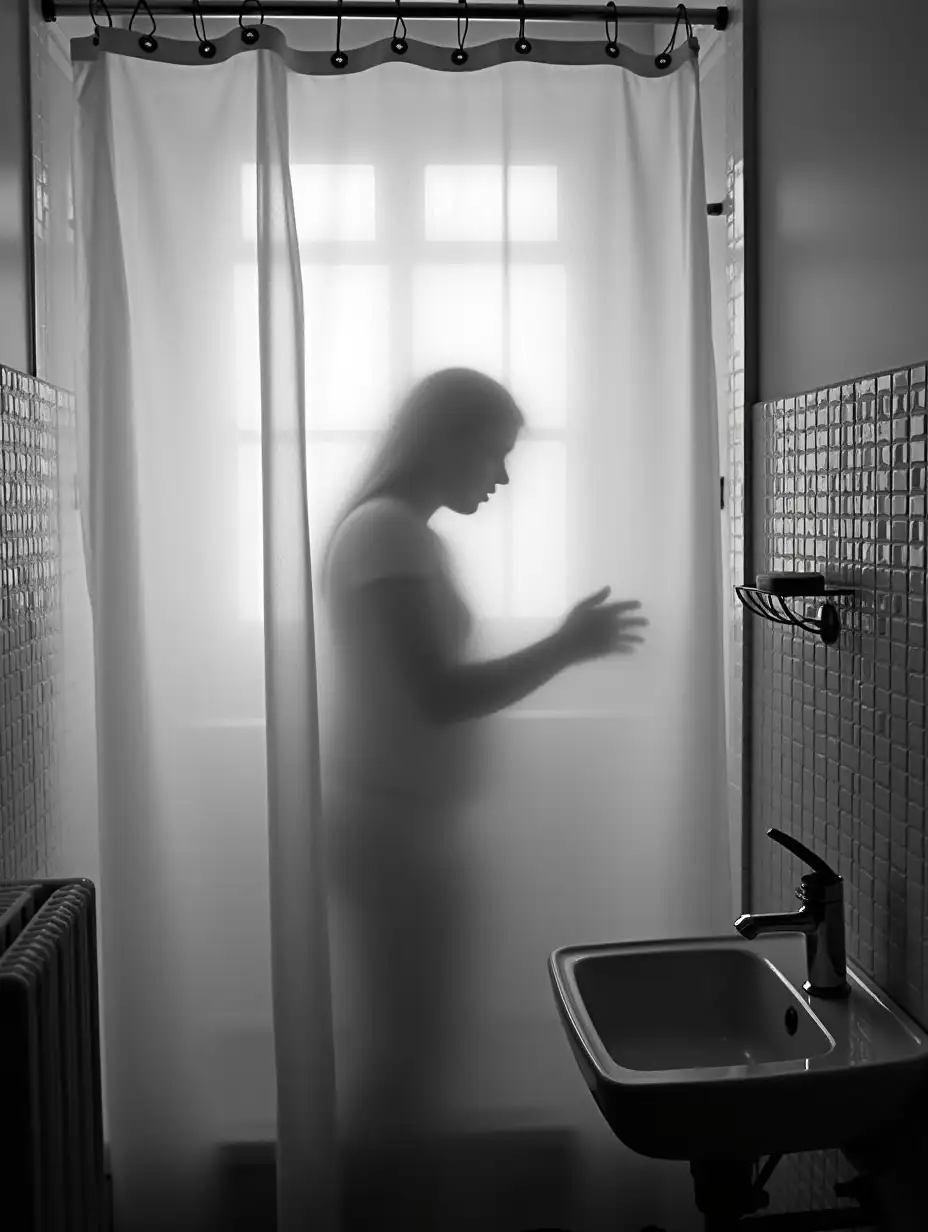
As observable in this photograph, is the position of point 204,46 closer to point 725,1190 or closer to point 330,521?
point 330,521

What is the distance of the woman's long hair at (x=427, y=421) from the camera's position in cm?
202

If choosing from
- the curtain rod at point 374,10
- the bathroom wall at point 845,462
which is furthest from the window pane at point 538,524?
the curtain rod at point 374,10

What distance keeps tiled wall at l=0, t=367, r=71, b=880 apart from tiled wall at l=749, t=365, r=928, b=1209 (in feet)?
3.88

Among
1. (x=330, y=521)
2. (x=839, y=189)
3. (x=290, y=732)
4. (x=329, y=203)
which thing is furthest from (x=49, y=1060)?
(x=839, y=189)

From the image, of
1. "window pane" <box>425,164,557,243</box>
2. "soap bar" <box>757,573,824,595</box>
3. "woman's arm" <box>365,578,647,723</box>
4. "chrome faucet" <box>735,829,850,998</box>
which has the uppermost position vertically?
"window pane" <box>425,164,557,243</box>

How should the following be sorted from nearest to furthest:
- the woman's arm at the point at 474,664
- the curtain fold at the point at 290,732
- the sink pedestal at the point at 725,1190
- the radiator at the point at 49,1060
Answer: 1. the radiator at the point at 49,1060
2. the sink pedestal at the point at 725,1190
3. the curtain fold at the point at 290,732
4. the woman's arm at the point at 474,664

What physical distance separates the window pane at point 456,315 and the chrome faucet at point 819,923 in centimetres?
93

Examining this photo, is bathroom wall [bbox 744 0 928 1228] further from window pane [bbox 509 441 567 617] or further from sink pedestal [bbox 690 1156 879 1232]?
window pane [bbox 509 441 567 617]

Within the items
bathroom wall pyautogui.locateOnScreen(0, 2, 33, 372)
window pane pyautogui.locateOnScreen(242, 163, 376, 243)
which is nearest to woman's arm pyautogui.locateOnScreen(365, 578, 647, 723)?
window pane pyautogui.locateOnScreen(242, 163, 376, 243)

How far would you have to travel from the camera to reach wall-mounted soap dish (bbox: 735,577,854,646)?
1589mm

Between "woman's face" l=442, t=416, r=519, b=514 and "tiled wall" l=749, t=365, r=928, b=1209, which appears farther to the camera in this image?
"woman's face" l=442, t=416, r=519, b=514

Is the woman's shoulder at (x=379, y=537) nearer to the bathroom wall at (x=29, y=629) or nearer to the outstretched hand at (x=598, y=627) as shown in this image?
the outstretched hand at (x=598, y=627)

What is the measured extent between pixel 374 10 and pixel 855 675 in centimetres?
131

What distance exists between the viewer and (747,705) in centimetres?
211
